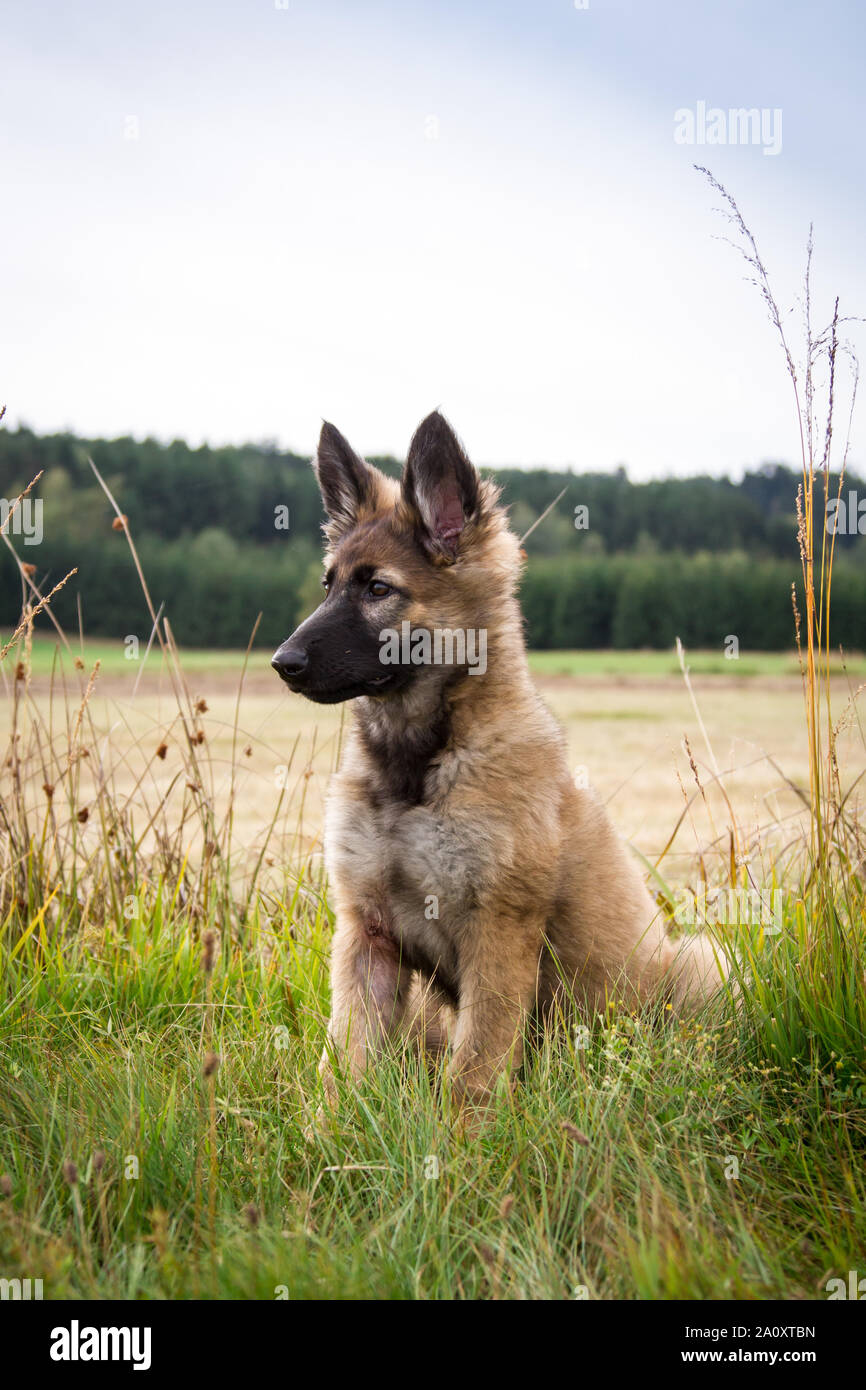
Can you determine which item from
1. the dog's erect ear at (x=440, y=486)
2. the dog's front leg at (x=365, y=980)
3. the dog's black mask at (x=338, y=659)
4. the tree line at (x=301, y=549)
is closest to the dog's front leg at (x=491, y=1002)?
the dog's front leg at (x=365, y=980)

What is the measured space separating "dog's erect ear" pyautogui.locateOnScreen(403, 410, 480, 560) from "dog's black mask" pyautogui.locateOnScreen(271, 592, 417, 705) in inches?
15.4

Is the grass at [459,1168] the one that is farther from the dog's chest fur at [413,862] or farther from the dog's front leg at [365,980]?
the dog's chest fur at [413,862]

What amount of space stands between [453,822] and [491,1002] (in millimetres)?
559

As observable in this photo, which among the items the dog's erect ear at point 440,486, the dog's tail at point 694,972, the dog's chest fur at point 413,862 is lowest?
the dog's tail at point 694,972

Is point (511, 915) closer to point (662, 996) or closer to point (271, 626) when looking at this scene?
point (662, 996)

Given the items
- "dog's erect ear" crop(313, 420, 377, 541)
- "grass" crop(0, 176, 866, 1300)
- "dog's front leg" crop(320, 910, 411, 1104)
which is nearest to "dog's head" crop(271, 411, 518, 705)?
"dog's erect ear" crop(313, 420, 377, 541)

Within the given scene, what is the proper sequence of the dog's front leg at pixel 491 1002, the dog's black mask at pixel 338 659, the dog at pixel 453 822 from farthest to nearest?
the dog's black mask at pixel 338 659 < the dog at pixel 453 822 < the dog's front leg at pixel 491 1002

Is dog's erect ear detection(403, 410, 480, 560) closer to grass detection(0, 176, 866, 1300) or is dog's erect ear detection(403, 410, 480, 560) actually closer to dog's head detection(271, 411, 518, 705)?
dog's head detection(271, 411, 518, 705)

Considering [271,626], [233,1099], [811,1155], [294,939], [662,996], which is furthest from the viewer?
[271,626]

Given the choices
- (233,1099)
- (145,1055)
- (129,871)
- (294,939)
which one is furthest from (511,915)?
(129,871)

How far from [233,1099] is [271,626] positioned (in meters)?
24.9

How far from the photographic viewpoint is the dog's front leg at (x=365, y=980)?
121 inches

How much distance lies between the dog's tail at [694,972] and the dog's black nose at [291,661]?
1.66m

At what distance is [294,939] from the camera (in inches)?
161
